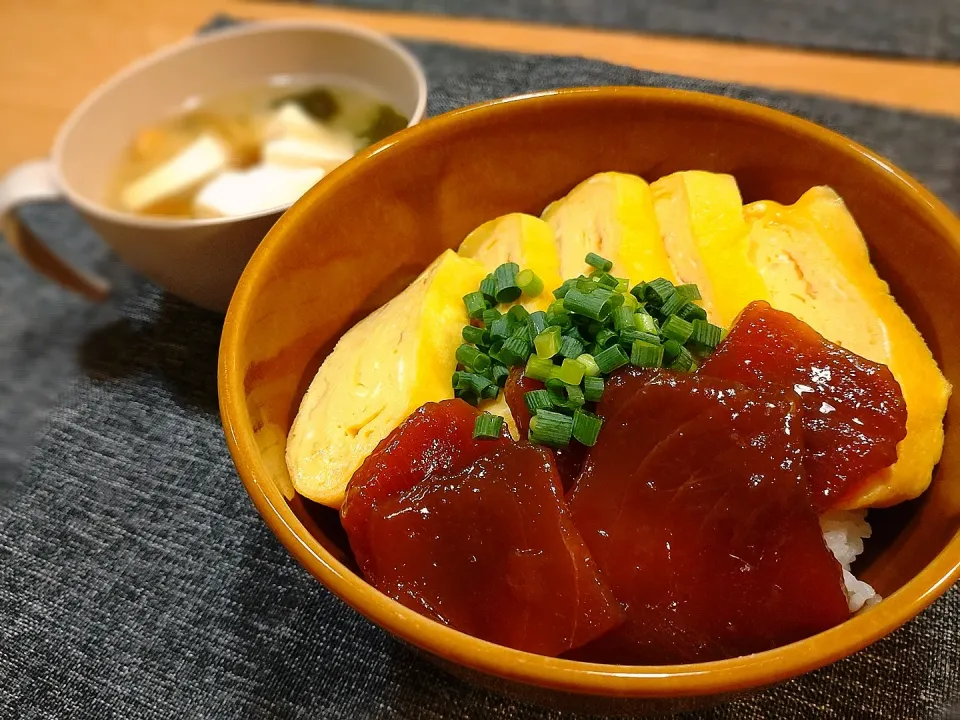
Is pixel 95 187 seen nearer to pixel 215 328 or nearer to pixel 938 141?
pixel 215 328

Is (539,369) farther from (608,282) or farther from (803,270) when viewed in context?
(803,270)

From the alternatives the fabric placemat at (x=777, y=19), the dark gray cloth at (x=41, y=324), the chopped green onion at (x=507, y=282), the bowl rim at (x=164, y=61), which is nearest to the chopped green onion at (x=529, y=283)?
the chopped green onion at (x=507, y=282)

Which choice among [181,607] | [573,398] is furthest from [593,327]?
[181,607]

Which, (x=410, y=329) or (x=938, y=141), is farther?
(x=938, y=141)

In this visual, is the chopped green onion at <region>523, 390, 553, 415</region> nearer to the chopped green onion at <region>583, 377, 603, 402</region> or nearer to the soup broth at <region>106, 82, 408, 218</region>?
the chopped green onion at <region>583, 377, 603, 402</region>

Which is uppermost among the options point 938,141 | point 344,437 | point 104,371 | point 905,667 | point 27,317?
point 938,141

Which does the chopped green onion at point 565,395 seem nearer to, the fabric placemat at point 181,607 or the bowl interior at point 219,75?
the fabric placemat at point 181,607

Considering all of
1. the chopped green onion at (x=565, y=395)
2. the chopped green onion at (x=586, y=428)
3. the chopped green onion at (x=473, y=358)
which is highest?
the chopped green onion at (x=565, y=395)

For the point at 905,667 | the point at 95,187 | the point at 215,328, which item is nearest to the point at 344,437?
the point at 215,328
